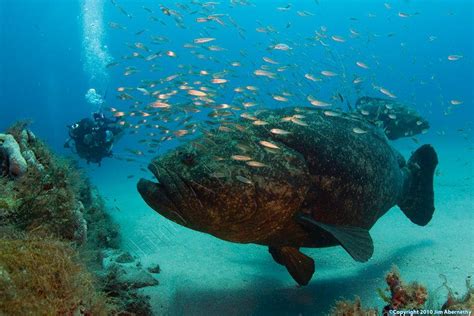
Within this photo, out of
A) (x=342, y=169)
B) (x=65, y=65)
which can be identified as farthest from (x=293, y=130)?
(x=65, y=65)

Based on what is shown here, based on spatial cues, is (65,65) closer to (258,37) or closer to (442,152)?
(258,37)

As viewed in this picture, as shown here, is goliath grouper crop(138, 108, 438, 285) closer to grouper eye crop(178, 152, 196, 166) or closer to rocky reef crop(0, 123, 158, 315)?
grouper eye crop(178, 152, 196, 166)

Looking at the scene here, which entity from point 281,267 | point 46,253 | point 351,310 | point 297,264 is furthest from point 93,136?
point 351,310

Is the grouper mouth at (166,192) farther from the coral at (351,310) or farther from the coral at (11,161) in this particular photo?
the coral at (351,310)

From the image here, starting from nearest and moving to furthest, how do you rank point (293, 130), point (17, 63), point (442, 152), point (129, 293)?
point (129, 293), point (293, 130), point (442, 152), point (17, 63)

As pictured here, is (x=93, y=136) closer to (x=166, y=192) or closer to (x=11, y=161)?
(x=11, y=161)

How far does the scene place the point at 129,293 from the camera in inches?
170

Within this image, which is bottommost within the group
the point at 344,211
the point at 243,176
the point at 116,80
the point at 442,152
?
the point at 116,80

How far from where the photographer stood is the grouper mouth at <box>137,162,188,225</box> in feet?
14.3

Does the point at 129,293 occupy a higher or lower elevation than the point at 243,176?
lower

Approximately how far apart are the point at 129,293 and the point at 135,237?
5.46 m

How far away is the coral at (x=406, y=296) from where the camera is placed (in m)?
3.60

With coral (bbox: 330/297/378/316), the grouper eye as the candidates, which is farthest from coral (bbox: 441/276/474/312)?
the grouper eye

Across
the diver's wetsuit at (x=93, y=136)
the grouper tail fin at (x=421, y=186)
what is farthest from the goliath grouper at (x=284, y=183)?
the diver's wetsuit at (x=93, y=136)
